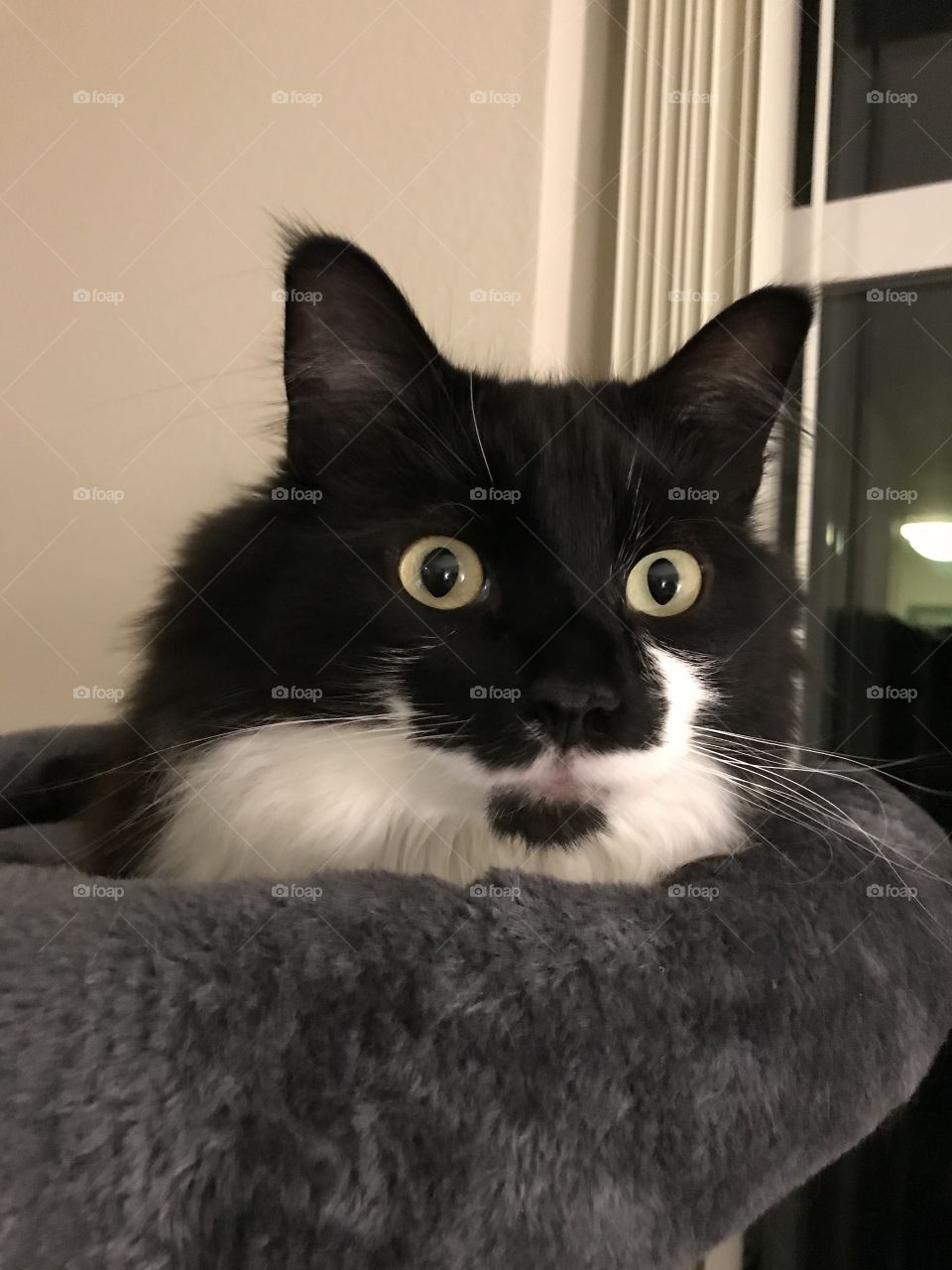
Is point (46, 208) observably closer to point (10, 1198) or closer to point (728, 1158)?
point (10, 1198)

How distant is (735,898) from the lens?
755 millimetres

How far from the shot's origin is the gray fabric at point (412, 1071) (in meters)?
0.54

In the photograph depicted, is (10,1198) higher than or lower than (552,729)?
lower

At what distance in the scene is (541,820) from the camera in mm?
763

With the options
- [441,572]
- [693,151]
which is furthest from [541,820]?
[693,151]

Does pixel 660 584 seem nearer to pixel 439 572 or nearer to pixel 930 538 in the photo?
pixel 439 572

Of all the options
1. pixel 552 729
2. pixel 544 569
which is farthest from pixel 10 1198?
pixel 544 569

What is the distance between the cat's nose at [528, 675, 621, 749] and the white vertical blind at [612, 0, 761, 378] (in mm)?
994

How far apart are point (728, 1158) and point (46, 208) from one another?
1.98 m

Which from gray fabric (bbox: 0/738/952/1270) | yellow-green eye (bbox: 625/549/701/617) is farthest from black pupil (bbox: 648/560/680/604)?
gray fabric (bbox: 0/738/952/1270)

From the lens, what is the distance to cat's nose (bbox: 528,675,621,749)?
69cm

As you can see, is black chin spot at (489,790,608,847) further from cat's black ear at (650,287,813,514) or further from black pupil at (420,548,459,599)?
cat's black ear at (650,287,813,514)

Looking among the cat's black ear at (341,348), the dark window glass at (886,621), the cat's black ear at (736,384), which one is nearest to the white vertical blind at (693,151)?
the dark window glass at (886,621)

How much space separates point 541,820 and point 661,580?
25 centimetres
